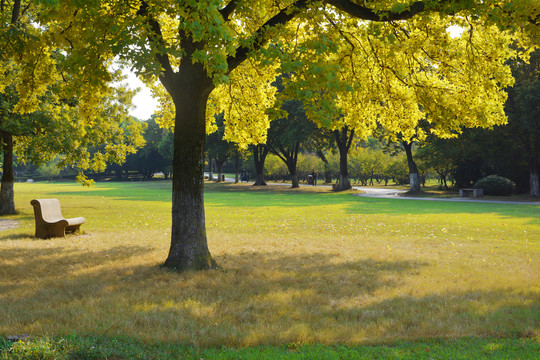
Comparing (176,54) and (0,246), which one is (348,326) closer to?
(176,54)

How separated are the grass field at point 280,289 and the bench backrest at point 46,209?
87 cm

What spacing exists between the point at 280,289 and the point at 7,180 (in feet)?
55.9

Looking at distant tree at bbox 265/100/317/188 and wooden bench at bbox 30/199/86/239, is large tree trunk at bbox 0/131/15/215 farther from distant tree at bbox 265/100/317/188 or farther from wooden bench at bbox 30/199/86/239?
distant tree at bbox 265/100/317/188

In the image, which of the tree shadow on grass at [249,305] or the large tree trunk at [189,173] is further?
the large tree trunk at [189,173]

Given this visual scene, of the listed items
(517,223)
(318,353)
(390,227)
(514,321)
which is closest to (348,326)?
(318,353)

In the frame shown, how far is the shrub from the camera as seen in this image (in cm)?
3042

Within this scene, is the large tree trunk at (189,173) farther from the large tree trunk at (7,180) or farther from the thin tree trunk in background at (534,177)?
the thin tree trunk in background at (534,177)

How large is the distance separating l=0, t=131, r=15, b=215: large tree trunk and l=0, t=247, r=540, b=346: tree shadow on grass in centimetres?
1231

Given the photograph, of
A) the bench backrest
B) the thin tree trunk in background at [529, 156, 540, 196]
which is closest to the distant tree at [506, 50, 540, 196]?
the thin tree trunk in background at [529, 156, 540, 196]

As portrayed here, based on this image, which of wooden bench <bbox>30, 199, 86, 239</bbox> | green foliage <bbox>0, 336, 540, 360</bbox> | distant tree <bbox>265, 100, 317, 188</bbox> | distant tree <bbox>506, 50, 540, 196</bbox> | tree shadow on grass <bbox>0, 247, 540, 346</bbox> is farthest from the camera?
distant tree <bbox>265, 100, 317, 188</bbox>

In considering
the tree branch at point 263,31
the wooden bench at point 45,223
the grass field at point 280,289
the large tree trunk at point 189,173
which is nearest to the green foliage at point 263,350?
the grass field at point 280,289

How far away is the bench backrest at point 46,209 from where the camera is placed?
11.8m

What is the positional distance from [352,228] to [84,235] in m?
8.58

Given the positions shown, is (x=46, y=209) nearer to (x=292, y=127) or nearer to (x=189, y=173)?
(x=189, y=173)
